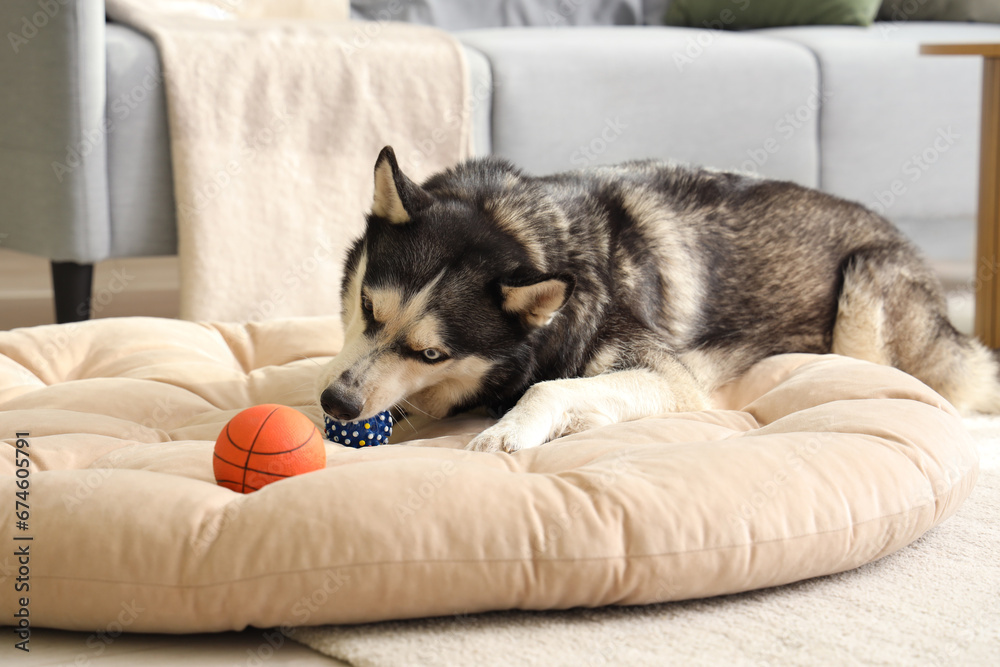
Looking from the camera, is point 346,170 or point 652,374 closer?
point 652,374

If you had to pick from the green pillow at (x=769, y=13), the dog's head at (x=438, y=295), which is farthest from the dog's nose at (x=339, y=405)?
the green pillow at (x=769, y=13)

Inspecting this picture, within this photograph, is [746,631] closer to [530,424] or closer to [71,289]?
[530,424]

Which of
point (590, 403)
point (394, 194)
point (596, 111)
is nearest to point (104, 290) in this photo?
point (596, 111)

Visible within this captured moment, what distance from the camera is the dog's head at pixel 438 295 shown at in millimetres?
2021

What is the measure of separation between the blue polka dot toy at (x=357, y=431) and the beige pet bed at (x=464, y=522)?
0.17 metres

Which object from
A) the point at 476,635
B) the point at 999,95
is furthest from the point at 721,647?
the point at 999,95

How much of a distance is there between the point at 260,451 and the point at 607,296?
1055 millimetres

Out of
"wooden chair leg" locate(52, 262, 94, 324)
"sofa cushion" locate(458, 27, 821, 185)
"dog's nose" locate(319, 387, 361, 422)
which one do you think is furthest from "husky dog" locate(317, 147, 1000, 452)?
"wooden chair leg" locate(52, 262, 94, 324)

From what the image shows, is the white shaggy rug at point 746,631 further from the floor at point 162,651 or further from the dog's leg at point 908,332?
the dog's leg at point 908,332

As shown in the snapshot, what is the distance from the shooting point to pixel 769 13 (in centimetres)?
482

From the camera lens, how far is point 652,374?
2.35 meters

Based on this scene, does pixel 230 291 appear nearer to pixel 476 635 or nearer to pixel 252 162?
pixel 252 162

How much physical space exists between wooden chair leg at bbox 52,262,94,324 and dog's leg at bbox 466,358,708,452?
A: 1.94 metres

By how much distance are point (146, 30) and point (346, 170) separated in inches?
33.9
